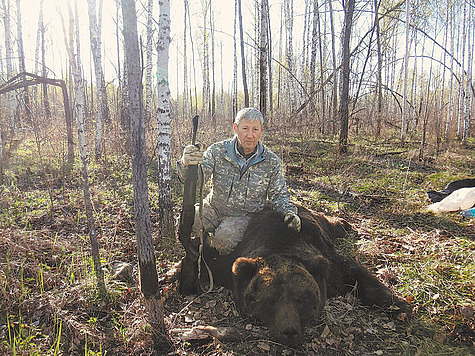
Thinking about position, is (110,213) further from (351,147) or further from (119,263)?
(351,147)

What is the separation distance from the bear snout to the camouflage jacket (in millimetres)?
1314

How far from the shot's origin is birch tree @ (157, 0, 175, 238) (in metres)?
3.79

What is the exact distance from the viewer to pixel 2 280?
249 cm

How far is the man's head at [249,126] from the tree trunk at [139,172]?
134 centimetres

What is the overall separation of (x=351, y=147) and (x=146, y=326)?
790 cm

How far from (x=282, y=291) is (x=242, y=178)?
57.3 inches

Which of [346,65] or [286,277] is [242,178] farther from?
[346,65]

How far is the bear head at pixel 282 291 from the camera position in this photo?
2.11m

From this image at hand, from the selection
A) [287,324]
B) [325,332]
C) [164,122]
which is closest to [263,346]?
[287,324]

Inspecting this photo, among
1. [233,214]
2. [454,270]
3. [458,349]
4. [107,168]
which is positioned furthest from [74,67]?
[107,168]

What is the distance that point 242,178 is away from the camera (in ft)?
11.1

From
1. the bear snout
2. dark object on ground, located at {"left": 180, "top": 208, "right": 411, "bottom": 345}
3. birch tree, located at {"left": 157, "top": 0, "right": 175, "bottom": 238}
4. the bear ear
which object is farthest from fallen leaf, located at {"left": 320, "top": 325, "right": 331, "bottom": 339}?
birch tree, located at {"left": 157, "top": 0, "right": 175, "bottom": 238}

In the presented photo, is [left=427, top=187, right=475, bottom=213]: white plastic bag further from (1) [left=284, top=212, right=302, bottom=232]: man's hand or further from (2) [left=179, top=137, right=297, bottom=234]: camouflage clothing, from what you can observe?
(1) [left=284, top=212, right=302, bottom=232]: man's hand

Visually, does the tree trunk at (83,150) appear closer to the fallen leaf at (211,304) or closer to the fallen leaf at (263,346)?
the fallen leaf at (211,304)
